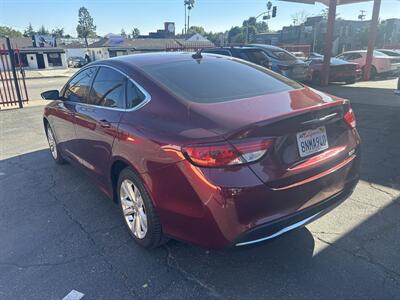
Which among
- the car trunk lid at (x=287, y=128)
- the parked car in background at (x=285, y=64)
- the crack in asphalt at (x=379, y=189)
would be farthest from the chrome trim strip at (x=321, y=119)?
the parked car in background at (x=285, y=64)

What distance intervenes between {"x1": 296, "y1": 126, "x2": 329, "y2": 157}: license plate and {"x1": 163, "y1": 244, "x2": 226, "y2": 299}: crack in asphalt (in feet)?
3.90

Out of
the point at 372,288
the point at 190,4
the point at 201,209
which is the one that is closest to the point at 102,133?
→ the point at 201,209

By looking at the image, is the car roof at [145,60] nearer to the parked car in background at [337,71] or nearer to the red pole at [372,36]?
the parked car in background at [337,71]

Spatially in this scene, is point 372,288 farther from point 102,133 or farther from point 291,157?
point 102,133

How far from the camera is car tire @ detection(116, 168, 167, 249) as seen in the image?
267cm

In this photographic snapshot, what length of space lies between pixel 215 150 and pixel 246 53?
9362mm

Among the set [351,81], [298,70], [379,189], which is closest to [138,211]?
[379,189]

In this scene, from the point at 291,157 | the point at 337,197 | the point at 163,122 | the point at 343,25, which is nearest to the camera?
the point at 291,157

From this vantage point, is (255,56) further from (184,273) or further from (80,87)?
(184,273)

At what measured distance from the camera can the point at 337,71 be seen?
14.0 m

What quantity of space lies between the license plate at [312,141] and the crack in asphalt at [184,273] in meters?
1.19

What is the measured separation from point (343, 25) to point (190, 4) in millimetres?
36498

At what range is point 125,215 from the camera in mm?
3139

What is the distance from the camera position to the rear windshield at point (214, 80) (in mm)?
2730
